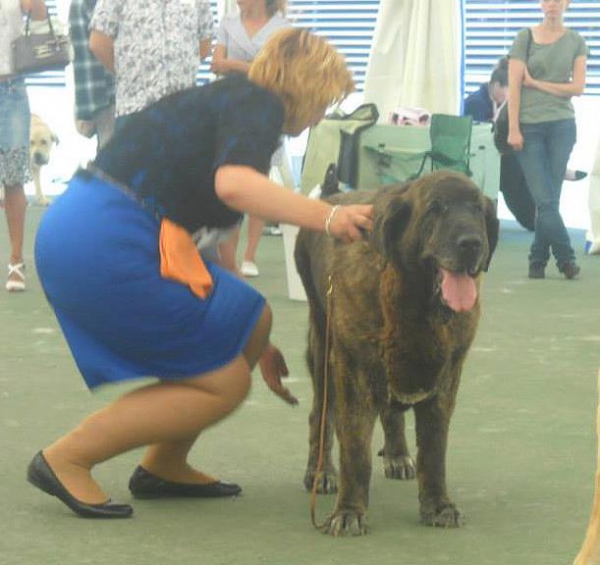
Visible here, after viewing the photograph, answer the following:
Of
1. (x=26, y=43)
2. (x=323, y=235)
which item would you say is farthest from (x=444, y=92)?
(x=323, y=235)

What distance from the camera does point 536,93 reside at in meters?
10.0

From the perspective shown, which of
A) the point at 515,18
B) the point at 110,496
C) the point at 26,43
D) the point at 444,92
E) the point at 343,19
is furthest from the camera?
the point at 343,19

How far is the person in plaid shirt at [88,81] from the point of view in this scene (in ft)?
27.3

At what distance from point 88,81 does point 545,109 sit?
10.0 feet

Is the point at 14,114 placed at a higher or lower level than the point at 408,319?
lower

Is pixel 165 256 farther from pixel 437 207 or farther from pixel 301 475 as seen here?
pixel 301 475

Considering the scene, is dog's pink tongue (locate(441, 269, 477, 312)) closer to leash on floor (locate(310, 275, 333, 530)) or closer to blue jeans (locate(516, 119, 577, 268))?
leash on floor (locate(310, 275, 333, 530))

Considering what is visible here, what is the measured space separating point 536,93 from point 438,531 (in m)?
6.06

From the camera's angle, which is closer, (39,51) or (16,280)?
(39,51)

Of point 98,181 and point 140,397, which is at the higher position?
point 98,181

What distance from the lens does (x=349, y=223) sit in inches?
159

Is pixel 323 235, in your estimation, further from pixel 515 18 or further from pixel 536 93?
pixel 515 18

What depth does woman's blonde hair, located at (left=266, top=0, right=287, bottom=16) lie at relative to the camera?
9.31m

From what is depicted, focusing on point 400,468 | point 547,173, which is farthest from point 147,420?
point 547,173
